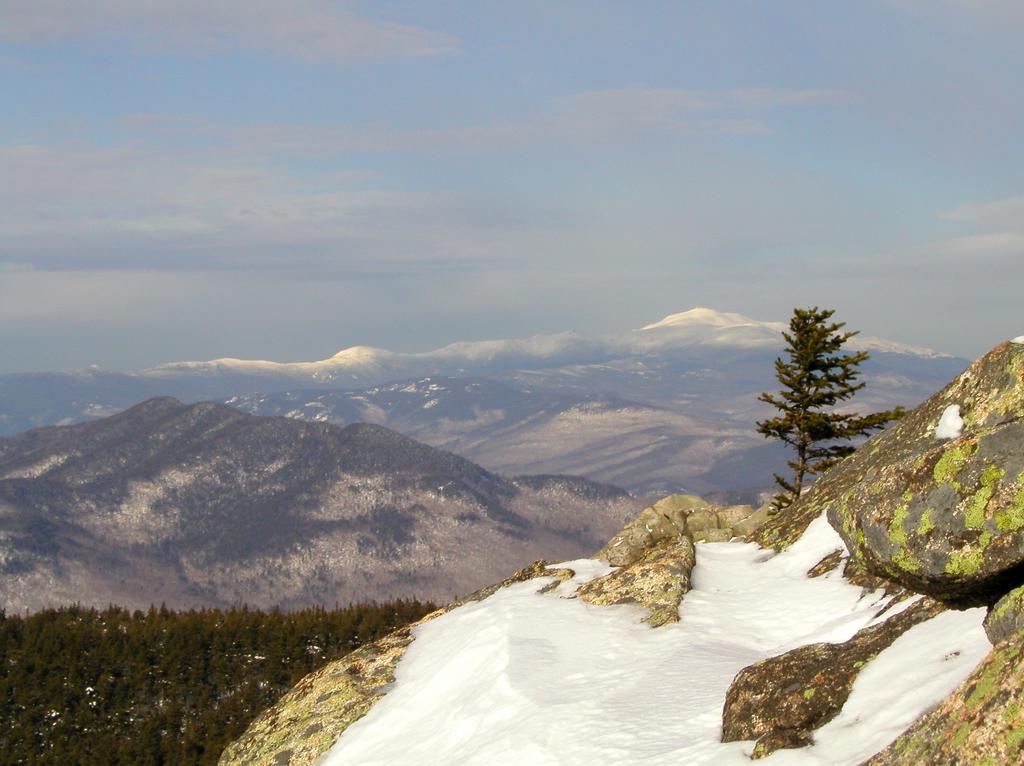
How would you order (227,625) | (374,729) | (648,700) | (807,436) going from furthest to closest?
(227,625) → (807,436) → (374,729) → (648,700)

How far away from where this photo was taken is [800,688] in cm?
1538

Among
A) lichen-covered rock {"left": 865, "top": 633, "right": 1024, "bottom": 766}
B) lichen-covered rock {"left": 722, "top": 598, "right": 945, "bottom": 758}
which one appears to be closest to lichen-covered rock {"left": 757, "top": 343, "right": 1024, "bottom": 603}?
lichen-covered rock {"left": 865, "top": 633, "right": 1024, "bottom": 766}

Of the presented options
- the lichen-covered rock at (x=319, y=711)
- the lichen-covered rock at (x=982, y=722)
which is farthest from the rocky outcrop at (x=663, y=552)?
the lichen-covered rock at (x=982, y=722)

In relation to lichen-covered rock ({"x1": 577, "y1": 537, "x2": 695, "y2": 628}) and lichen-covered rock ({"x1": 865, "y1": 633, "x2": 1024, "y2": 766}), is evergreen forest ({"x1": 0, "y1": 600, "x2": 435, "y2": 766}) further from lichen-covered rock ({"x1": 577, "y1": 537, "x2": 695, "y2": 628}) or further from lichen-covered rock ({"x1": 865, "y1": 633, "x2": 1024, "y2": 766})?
lichen-covered rock ({"x1": 865, "y1": 633, "x2": 1024, "y2": 766})

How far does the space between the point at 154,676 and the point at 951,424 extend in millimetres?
186870

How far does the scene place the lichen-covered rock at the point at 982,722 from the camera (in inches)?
369

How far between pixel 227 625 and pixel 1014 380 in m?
187

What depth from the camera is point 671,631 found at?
2453cm

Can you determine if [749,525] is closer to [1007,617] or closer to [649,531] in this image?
[649,531]

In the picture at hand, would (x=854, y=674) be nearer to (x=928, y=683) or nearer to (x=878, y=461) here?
(x=928, y=683)

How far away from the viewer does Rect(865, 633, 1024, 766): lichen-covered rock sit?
9.38 meters

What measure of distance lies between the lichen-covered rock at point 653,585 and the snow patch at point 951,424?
8.76 meters

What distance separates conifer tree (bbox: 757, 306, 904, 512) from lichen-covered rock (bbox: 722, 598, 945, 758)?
41.8m

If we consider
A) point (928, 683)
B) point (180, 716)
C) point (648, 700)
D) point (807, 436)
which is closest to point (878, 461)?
point (648, 700)
